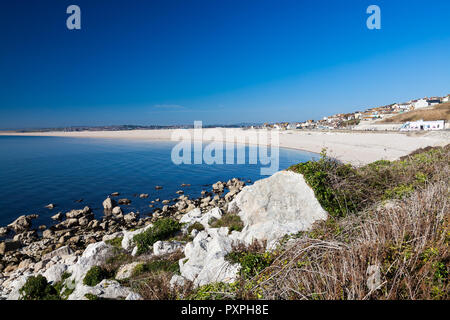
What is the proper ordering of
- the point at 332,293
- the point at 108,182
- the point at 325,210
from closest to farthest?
the point at 332,293
the point at 325,210
the point at 108,182

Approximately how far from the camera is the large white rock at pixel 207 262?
596 cm

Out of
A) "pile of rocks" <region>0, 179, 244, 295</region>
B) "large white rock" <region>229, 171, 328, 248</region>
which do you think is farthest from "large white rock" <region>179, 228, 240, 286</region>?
"pile of rocks" <region>0, 179, 244, 295</region>

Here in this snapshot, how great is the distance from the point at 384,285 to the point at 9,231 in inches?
817

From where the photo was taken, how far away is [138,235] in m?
10.4

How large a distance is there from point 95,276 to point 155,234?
3042 mm

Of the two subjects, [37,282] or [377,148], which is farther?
[377,148]

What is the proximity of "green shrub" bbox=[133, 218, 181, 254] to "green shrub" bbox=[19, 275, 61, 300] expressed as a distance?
3.13 meters

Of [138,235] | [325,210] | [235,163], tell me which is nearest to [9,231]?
[138,235]

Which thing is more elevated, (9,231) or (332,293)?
(332,293)

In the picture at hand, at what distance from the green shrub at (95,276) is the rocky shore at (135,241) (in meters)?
0.21

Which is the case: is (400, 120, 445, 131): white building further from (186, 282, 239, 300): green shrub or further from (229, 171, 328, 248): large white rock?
(186, 282, 239, 300): green shrub
